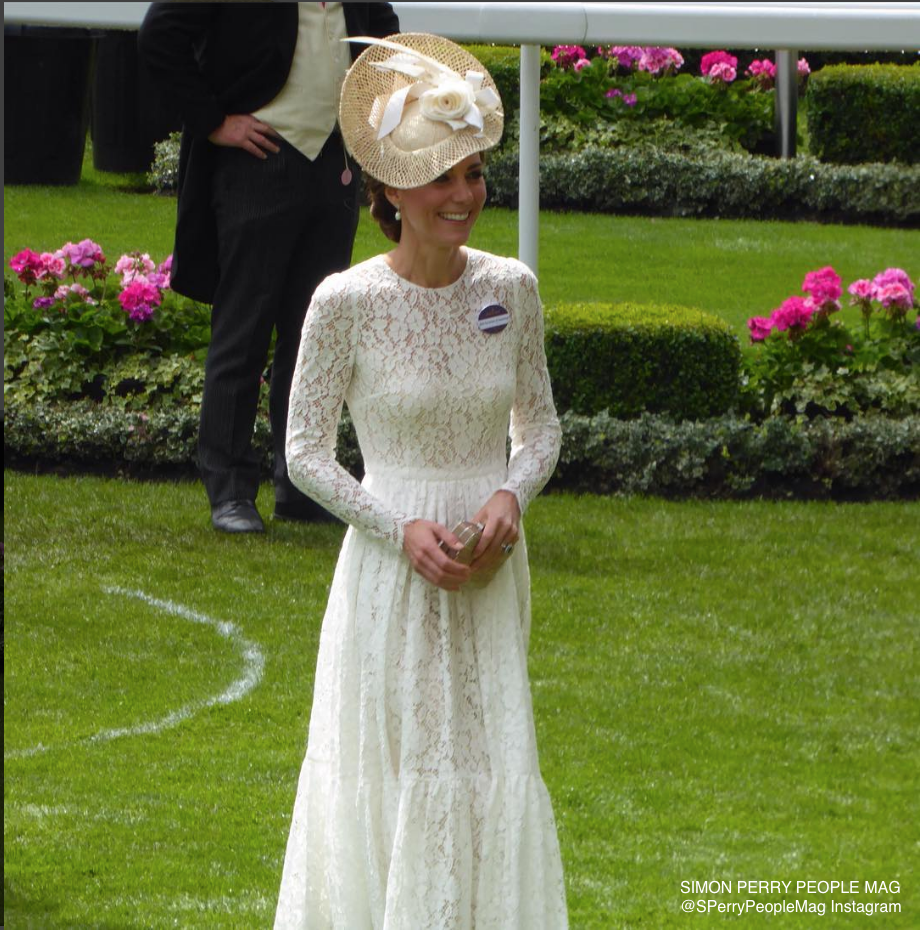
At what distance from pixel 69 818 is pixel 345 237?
2.76 metres

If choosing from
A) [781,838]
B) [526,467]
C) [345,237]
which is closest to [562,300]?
[345,237]

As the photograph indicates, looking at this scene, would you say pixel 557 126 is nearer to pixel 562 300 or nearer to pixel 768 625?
pixel 562 300

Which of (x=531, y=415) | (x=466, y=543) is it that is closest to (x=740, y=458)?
(x=531, y=415)

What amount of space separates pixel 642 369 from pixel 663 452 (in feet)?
1.71

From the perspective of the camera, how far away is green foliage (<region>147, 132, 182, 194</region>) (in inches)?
547

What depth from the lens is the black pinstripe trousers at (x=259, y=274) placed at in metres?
6.73

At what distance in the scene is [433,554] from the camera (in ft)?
11.3

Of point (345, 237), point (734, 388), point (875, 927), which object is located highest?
point (345, 237)

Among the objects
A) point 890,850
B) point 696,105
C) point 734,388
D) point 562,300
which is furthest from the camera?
point 696,105

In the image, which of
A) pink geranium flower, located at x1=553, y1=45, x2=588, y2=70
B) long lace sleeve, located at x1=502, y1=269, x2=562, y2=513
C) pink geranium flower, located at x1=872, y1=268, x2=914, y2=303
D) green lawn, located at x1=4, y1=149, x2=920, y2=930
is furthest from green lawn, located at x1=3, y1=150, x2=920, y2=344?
long lace sleeve, located at x1=502, y1=269, x2=562, y2=513

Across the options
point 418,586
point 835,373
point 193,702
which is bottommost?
point 193,702

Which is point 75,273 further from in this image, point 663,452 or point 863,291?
point 863,291

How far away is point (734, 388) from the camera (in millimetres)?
8422

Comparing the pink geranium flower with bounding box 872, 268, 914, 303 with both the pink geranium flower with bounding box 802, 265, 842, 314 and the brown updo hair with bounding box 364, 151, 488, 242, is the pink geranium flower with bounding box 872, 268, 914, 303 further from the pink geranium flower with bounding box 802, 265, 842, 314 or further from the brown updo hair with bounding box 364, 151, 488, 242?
the brown updo hair with bounding box 364, 151, 488, 242
